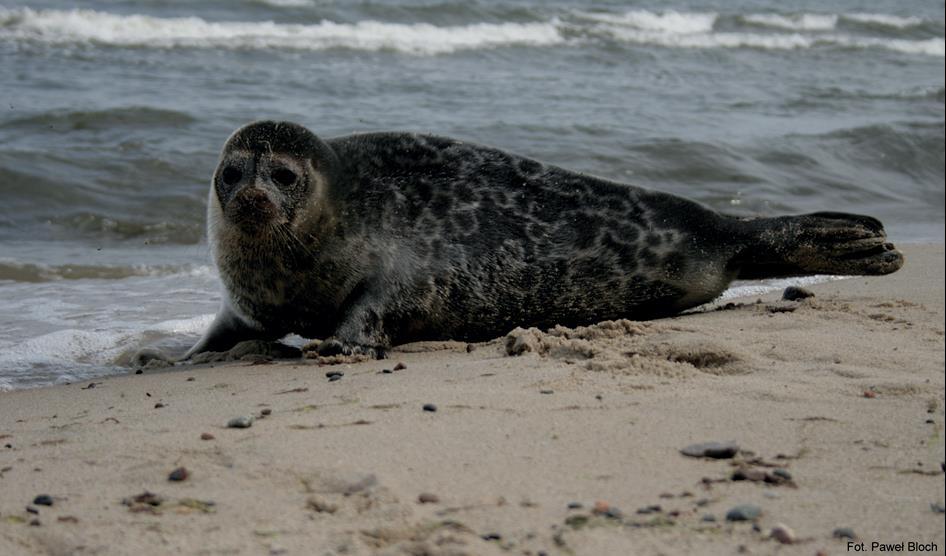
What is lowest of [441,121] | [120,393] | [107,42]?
[120,393]

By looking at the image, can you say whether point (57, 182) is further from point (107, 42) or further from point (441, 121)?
point (107, 42)

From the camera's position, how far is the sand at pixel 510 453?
2.65m

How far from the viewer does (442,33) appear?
2003 centimetres

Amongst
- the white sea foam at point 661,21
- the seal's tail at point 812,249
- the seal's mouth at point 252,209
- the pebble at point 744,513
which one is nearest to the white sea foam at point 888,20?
the white sea foam at point 661,21

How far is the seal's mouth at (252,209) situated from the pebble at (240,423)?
5.25ft

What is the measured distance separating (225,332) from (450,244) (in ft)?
3.40

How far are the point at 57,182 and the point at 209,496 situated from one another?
6646 millimetres

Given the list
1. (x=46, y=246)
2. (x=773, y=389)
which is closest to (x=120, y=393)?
(x=773, y=389)

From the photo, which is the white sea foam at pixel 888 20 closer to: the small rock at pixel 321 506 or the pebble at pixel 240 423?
the pebble at pixel 240 423

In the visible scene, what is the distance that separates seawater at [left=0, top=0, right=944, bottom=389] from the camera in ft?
23.0

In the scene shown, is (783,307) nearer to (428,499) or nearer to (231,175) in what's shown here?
(231,175)

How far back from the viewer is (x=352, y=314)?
5.21 m

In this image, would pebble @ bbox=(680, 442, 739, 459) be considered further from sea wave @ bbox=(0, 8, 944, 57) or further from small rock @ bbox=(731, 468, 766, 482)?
sea wave @ bbox=(0, 8, 944, 57)

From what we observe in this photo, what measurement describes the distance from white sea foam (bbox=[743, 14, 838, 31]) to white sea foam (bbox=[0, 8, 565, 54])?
7380 millimetres
